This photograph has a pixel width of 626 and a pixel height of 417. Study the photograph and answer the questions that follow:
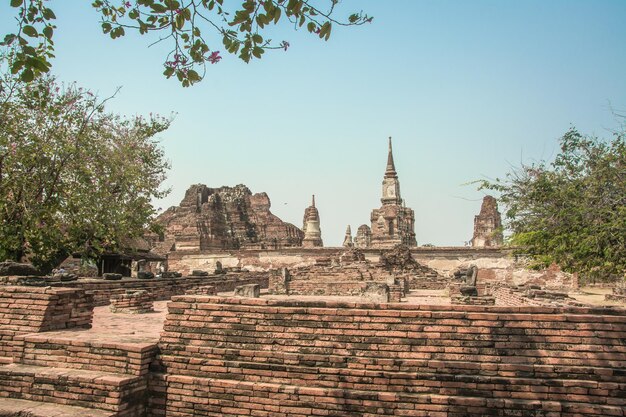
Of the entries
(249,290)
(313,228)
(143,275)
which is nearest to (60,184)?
(143,275)

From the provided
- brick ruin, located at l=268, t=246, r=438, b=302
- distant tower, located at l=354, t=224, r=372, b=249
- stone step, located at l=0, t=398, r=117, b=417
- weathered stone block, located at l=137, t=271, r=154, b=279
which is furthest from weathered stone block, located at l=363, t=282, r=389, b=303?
distant tower, located at l=354, t=224, r=372, b=249

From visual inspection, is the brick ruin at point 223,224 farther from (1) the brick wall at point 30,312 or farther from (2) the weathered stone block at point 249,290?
(1) the brick wall at point 30,312

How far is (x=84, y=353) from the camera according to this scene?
201 inches

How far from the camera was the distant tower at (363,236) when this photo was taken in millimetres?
32737

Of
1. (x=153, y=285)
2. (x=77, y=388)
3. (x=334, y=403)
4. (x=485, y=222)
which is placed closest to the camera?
(x=334, y=403)

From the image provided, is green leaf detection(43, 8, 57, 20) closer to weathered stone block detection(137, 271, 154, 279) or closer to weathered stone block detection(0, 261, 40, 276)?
weathered stone block detection(0, 261, 40, 276)

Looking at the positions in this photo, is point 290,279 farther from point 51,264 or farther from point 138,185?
point 51,264

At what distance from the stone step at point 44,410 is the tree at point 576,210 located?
865 centimetres

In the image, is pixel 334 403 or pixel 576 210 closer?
pixel 334 403

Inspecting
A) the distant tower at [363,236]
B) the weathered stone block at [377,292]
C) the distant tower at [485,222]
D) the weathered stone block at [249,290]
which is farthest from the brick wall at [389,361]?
the distant tower at [363,236]

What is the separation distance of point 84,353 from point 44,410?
0.61 m

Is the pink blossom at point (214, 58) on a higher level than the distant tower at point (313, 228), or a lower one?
lower

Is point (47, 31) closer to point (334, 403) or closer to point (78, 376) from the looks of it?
point (78, 376)

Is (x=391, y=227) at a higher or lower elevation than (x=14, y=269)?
higher
